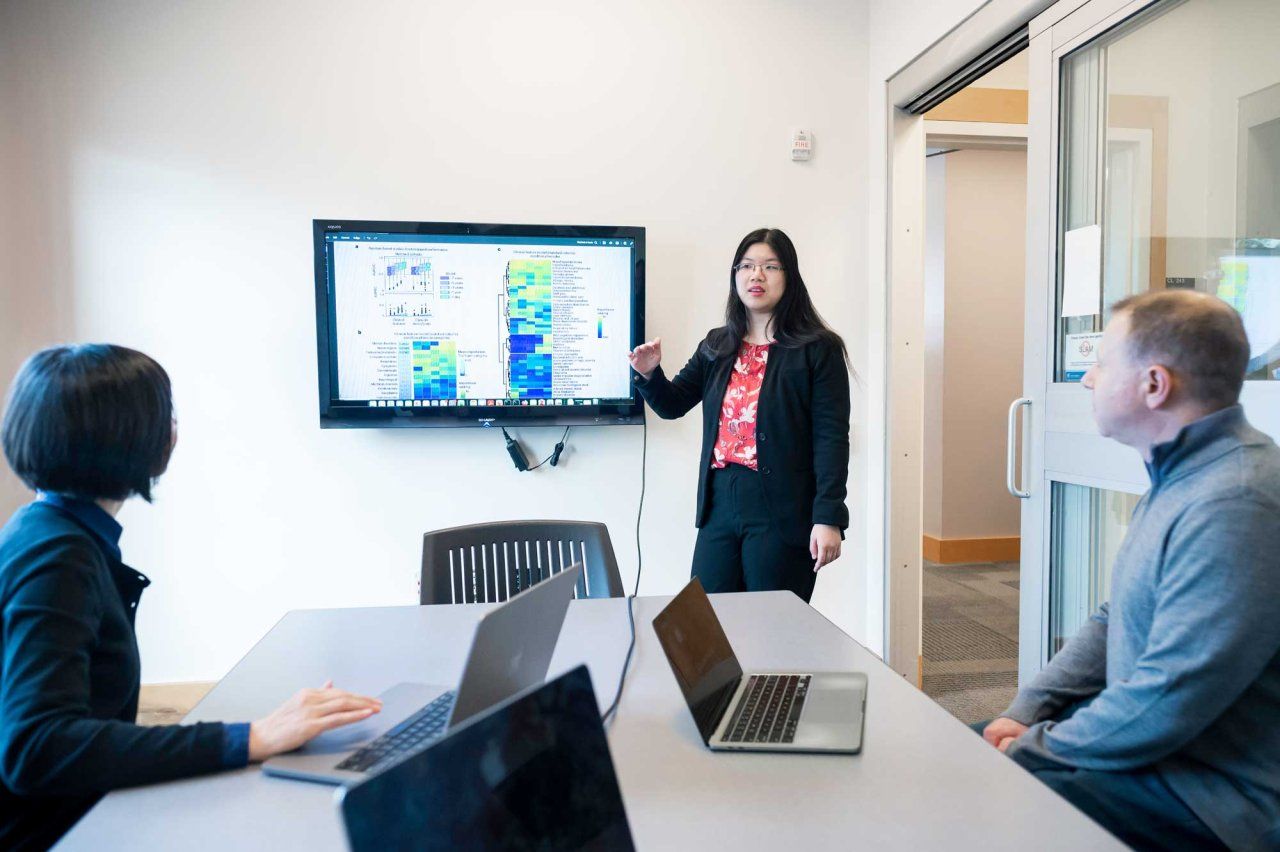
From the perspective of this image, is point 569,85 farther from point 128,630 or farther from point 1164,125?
point 128,630

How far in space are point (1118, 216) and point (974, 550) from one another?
380cm

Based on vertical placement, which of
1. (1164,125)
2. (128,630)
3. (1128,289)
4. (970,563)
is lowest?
(970,563)

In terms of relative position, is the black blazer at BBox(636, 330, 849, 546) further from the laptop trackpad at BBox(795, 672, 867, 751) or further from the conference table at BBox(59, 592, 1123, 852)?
the laptop trackpad at BBox(795, 672, 867, 751)

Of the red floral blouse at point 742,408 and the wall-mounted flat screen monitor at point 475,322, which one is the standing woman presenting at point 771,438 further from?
the wall-mounted flat screen monitor at point 475,322

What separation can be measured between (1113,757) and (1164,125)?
1.57 m

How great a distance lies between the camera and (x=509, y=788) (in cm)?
64

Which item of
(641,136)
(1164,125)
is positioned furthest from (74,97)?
(1164,125)

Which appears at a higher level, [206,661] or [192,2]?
[192,2]

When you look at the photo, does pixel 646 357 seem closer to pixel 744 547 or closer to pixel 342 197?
pixel 744 547

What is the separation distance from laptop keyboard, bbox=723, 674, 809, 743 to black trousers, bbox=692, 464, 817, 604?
36.9 inches

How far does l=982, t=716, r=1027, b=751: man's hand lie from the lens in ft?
4.50

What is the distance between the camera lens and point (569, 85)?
3082mm

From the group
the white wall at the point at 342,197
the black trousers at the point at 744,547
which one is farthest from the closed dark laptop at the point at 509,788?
the white wall at the point at 342,197

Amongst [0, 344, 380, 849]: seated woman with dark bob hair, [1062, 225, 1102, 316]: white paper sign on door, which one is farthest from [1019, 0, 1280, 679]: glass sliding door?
[0, 344, 380, 849]: seated woman with dark bob hair
